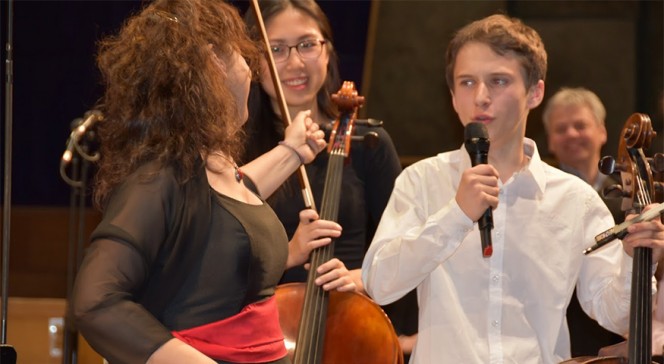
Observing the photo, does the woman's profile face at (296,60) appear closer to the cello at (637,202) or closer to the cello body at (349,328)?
the cello body at (349,328)

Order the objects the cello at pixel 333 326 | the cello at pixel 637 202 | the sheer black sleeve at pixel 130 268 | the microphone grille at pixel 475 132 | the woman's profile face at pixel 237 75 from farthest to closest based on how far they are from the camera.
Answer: the cello at pixel 333 326 < the microphone grille at pixel 475 132 < the cello at pixel 637 202 < the woman's profile face at pixel 237 75 < the sheer black sleeve at pixel 130 268

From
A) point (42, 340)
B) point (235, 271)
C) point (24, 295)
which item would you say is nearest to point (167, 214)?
point (235, 271)

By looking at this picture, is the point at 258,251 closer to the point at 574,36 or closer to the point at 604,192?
the point at 604,192

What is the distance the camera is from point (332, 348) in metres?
2.25

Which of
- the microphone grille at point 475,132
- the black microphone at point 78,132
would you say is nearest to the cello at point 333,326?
the microphone grille at point 475,132

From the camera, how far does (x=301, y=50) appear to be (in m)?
2.82

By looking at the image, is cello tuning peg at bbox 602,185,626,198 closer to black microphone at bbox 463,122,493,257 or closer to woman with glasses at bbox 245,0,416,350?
black microphone at bbox 463,122,493,257

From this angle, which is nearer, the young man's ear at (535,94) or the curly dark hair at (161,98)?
the curly dark hair at (161,98)

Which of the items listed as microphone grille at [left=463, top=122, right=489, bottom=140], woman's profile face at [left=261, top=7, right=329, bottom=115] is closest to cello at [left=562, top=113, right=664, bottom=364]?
microphone grille at [left=463, top=122, right=489, bottom=140]

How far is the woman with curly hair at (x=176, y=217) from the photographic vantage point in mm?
1505

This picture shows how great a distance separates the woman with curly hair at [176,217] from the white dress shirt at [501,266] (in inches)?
17.0

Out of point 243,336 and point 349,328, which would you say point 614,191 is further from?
point 243,336

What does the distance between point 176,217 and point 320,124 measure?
4.31 ft

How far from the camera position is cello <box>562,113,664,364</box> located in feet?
6.39
